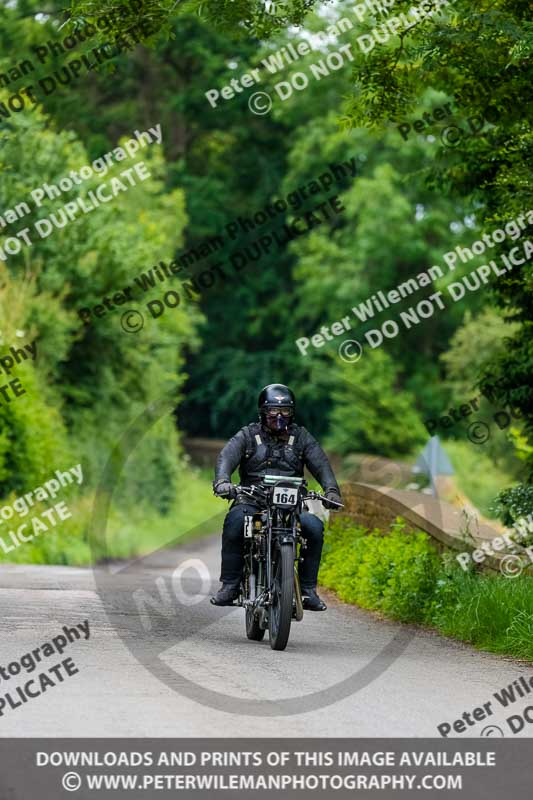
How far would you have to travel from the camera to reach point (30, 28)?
46031mm

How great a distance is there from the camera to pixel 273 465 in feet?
40.9

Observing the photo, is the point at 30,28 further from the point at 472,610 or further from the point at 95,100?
the point at 472,610

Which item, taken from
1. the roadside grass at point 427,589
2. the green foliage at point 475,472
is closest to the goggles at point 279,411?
the roadside grass at point 427,589

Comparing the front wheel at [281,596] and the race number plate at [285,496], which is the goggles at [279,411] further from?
the front wheel at [281,596]

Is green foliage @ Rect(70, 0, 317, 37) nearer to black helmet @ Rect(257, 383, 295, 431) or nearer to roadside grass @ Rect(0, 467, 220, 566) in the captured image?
black helmet @ Rect(257, 383, 295, 431)

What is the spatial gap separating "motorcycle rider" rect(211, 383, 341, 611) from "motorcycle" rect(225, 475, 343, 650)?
0.26 feet

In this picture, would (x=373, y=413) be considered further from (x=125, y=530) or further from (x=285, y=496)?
(x=285, y=496)

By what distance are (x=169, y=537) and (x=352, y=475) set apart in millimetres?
4961

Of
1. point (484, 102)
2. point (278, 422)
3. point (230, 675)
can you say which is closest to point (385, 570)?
point (278, 422)

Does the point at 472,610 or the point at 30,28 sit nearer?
the point at 472,610

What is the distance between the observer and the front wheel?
11516mm

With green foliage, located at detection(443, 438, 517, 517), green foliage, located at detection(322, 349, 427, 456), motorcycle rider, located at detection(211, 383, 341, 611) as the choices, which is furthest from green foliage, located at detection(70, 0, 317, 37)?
green foliage, located at detection(322, 349, 427, 456)
